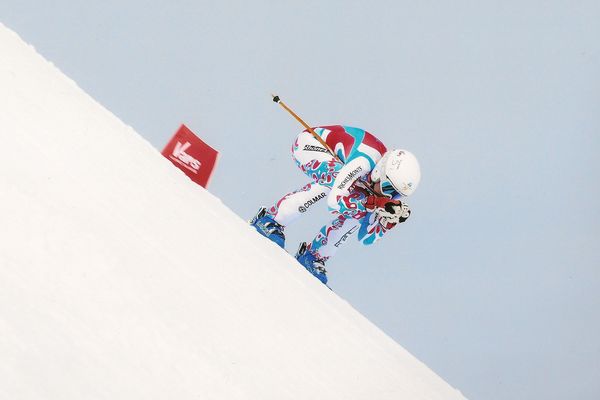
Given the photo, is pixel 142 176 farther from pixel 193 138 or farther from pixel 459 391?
pixel 459 391

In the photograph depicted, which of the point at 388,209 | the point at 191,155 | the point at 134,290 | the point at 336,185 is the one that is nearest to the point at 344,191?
the point at 336,185

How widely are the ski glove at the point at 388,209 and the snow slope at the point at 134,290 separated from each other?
2.29 feet

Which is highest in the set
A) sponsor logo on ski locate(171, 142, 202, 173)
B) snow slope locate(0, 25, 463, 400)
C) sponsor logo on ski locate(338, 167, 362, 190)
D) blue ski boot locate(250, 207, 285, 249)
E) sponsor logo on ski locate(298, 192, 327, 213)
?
sponsor logo on ski locate(338, 167, 362, 190)

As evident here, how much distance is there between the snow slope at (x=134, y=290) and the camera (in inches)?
88.8

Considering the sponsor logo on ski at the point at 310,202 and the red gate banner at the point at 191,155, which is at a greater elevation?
the sponsor logo on ski at the point at 310,202

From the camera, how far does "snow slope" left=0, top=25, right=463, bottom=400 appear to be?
226 cm

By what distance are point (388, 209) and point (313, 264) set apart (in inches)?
26.9

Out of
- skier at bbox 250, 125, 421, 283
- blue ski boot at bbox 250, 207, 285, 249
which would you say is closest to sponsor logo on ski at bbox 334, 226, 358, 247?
skier at bbox 250, 125, 421, 283

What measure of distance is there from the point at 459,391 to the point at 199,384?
2.70 meters

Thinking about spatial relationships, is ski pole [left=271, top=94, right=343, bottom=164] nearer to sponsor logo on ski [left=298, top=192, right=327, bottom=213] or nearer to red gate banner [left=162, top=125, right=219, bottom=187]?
sponsor logo on ski [left=298, top=192, right=327, bottom=213]

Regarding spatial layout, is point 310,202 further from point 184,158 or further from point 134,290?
point 134,290

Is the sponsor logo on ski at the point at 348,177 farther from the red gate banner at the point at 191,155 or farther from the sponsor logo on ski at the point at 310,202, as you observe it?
the red gate banner at the point at 191,155

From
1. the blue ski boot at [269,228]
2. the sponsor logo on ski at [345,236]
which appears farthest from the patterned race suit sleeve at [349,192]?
the blue ski boot at [269,228]

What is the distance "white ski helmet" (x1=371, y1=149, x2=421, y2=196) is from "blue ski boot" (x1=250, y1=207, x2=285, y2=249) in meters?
0.68
